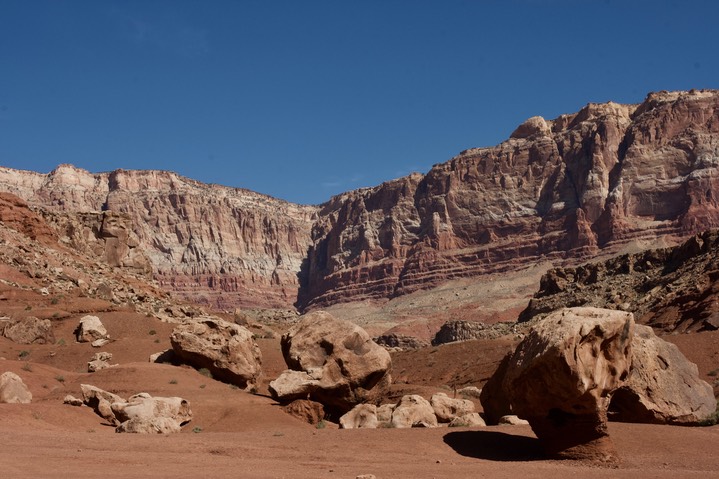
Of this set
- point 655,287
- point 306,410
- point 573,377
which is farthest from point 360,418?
point 655,287

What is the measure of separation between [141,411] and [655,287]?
4794 centimetres

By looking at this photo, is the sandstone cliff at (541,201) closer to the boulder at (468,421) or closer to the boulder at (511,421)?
the boulder at (468,421)

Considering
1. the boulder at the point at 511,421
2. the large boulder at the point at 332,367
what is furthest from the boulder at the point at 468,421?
the large boulder at the point at 332,367

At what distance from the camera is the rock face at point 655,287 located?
45.7 meters

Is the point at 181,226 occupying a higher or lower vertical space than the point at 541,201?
higher

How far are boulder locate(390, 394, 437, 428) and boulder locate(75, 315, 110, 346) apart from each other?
61.4ft

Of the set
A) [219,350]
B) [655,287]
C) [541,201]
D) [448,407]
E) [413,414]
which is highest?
[541,201]

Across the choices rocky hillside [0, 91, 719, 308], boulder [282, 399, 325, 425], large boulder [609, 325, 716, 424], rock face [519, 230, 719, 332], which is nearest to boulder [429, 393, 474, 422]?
boulder [282, 399, 325, 425]

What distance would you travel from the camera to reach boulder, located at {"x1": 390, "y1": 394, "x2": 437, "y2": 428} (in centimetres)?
1917

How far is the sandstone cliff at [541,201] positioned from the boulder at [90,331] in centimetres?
11405

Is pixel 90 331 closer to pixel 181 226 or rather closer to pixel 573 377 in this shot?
pixel 573 377

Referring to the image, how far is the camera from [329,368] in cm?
2234

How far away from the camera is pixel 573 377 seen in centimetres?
1301

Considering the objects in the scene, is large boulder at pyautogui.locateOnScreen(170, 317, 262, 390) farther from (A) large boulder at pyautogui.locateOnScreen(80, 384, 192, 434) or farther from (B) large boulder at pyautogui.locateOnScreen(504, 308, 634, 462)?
(B) large boulder at pyautogui.locateOnScreen(504, 308, 634, 462)
